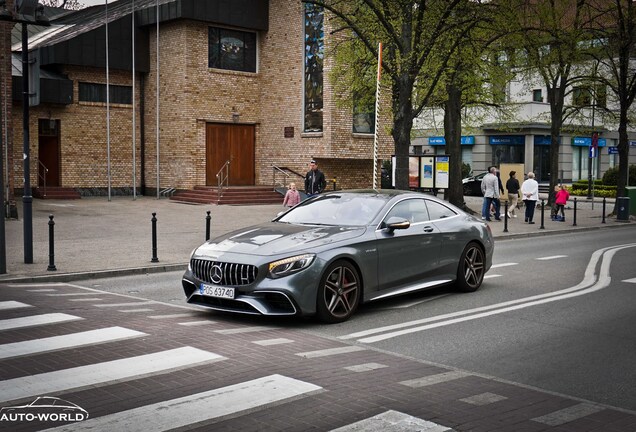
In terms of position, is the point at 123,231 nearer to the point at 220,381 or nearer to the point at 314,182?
the point at 314,182

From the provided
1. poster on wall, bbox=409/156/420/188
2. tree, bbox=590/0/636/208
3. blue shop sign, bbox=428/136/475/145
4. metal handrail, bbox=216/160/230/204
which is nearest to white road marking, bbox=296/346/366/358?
poster on wall, bbox=409/156/420/188

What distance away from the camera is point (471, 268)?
11.4 meters

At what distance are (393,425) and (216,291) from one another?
398 cm

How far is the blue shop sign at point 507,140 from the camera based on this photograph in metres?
53.9

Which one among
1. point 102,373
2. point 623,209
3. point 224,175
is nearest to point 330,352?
point 102,373

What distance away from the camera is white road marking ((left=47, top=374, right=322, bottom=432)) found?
5.14 m

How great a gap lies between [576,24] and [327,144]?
1122cm

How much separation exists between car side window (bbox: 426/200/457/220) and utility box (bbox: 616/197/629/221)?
19952 millimetres

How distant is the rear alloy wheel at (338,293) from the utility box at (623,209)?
22530 mm

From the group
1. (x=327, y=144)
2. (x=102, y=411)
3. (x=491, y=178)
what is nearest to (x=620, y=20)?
(x=491, y=178)

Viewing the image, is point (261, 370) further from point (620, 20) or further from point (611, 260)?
point (620, 20)

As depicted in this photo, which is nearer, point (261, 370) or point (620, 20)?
point (261, 370)

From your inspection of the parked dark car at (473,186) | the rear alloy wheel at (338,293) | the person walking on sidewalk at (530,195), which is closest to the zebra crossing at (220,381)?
the rear alloy wheel at (338,293)

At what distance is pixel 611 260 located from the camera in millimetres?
16062
